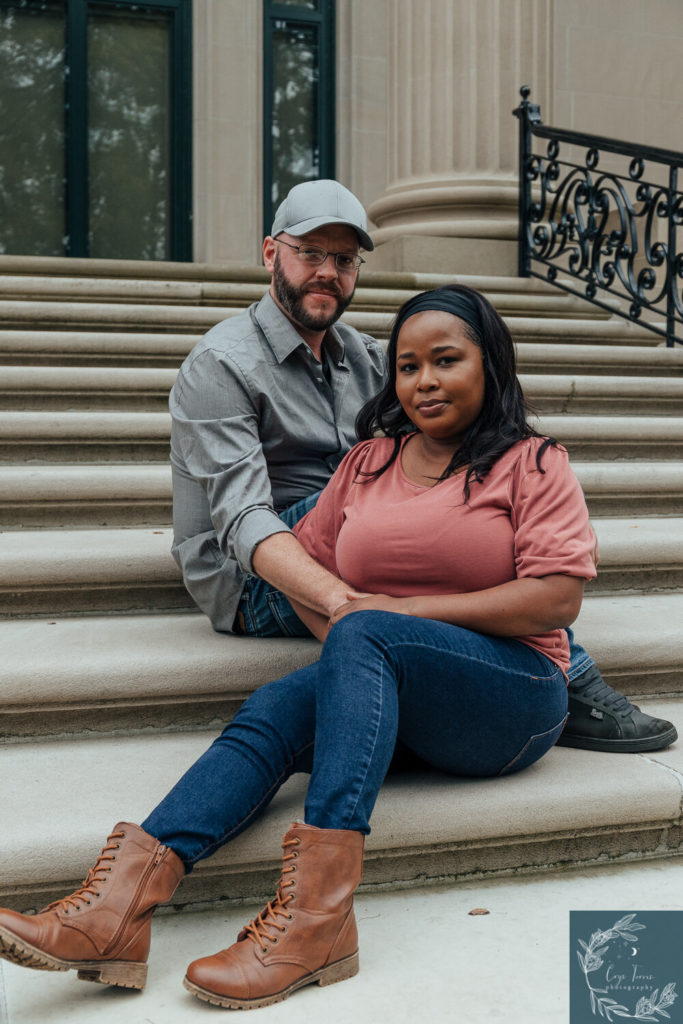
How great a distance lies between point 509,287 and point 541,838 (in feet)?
14.7

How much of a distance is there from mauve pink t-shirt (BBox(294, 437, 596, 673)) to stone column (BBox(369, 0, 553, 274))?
4.45 metres

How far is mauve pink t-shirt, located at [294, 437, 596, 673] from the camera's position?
2.14 meters

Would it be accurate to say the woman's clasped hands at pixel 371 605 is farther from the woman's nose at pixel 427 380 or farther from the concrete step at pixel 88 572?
the concrete step at pixel 88 572

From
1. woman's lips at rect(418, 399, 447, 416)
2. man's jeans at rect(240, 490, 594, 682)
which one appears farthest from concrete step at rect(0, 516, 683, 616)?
woman's lips at rect(418, 399, 447, 416)

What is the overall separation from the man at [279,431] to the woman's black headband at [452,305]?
45 centimetres

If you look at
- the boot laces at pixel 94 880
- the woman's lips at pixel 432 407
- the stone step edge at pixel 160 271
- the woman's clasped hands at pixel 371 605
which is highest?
the stone step edge at pixel 160 271

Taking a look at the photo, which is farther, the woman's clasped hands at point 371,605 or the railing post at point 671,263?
the railing post at point 671,263

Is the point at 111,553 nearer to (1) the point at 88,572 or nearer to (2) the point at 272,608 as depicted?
(1) the point at 88,572

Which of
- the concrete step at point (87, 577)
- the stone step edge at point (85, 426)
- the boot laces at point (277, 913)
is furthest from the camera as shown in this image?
the stone step edge at point (85, 426)

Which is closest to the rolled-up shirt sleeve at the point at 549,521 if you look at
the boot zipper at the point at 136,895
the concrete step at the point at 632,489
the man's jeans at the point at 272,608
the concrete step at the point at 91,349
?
the man's jeans at the point at 272,608

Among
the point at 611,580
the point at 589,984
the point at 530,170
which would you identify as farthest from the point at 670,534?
the point at 530,170

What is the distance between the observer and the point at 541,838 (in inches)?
90.9

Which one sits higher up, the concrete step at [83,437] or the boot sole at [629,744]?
the concrete step at [83,437]

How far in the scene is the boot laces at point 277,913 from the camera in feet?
6.08
